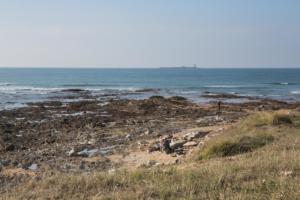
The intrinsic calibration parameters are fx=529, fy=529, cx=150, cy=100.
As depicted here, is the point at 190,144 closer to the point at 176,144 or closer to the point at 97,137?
the point at 176,144

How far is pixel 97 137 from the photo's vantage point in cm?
2077

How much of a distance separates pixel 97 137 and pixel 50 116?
435 inches

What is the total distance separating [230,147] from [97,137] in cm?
898

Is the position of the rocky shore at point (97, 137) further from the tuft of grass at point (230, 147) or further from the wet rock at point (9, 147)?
the tuft of grass at point (230, 147)

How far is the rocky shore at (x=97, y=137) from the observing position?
14.6m

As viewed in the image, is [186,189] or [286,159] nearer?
[186,189]

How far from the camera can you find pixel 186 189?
7.23 meters

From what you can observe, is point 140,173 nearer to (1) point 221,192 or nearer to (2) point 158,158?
(1) point 221,192

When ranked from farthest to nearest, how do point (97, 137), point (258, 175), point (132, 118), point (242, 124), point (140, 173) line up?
point (132, 118)
point (97, 137)
point (242, 124)
point (140, 173)
point (258, 175)

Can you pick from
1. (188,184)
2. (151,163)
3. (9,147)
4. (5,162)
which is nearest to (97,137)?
(9,147)

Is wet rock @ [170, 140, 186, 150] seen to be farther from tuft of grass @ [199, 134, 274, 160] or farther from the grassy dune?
the grassy dune

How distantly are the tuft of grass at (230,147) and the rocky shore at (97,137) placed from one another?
A: 3.79 feet

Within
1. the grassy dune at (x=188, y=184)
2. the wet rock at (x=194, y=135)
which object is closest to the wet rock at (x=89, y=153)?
the wet rock at (x=194, y=135)

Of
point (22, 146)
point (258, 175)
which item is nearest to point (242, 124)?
point (22, 146)
